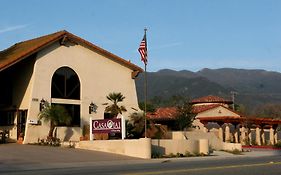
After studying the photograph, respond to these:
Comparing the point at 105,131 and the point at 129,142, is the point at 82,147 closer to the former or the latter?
the point at 105,131

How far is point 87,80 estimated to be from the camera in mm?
41594

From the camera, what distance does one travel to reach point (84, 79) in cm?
4138

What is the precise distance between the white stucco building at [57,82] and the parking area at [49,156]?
5708 millimetres

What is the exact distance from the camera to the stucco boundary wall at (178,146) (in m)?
33.6

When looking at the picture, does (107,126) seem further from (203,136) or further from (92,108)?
(203,136)

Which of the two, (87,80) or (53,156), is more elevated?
(87,80)

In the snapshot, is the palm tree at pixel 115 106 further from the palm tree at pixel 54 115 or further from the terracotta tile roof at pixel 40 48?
the terracotta tile roof at pixel 40 48

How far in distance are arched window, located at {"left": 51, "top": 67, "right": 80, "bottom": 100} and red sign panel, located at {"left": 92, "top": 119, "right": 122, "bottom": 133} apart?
537 cm

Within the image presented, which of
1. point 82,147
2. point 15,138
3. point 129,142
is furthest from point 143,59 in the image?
point 15,138

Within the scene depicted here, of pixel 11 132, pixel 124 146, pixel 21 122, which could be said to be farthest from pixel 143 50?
pixel 11 132

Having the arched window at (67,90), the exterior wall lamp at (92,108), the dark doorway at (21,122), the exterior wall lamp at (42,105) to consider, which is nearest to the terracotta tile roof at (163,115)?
the exterior wall lamp at (92,108)

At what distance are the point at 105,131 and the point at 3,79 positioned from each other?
36.8 ft

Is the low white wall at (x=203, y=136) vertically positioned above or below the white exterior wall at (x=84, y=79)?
below

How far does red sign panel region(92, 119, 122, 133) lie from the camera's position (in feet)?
112
